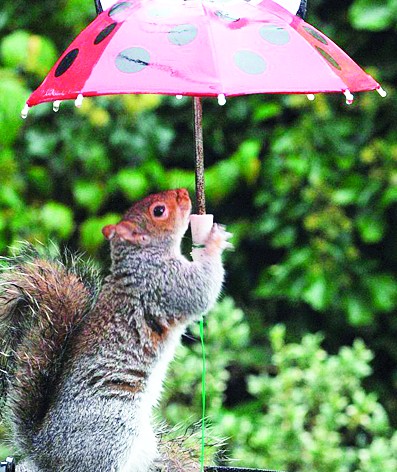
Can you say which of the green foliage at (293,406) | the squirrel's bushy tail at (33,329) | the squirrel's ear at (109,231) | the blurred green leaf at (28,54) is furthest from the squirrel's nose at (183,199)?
the blurred green leaf at (28,54)

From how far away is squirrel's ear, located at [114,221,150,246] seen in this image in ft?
4.57

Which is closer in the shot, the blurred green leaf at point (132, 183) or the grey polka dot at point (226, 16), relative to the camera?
the grey polka dot at point (226, 16)

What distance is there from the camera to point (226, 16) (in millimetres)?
1265

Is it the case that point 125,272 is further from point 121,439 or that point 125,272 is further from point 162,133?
point 162,133

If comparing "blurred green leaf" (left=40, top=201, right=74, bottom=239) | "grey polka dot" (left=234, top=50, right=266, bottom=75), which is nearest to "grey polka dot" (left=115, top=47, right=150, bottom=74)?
"grey polka dot" (left=234, top=50, right=266, bottom=75)

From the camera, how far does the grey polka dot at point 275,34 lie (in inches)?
48.3

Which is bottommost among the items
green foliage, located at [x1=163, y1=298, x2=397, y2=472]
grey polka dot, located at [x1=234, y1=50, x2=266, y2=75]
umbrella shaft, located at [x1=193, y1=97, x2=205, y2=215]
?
green foliage, located at [x1=163, y1=298, x2=397, y2=472]

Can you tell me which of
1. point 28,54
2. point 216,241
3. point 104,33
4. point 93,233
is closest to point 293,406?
point 93,233

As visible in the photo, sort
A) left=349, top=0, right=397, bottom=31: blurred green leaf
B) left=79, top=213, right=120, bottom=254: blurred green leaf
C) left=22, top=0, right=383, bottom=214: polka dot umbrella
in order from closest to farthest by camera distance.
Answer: left=22, top=0, right=383, bottom=214: polka dot umbrella
left=349, top=0, right=397, bottom=31: blurred green leaf
left=79, top=213, right=120, bottom=254: blurred green leaf

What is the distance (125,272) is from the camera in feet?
4.58

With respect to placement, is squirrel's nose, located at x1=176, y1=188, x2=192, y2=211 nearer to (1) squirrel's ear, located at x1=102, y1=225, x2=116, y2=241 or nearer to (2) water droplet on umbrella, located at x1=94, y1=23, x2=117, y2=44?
(1) squirrel's ear, located at x1=102, y1=225, x2=116, y2=241

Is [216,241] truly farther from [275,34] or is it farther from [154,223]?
[275,34]

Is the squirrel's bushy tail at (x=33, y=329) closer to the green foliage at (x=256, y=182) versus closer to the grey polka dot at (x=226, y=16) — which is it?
the grey polka dot at (x=226, y=16)

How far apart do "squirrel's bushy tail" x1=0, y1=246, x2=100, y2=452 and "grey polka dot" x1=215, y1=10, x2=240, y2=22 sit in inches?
18.8
